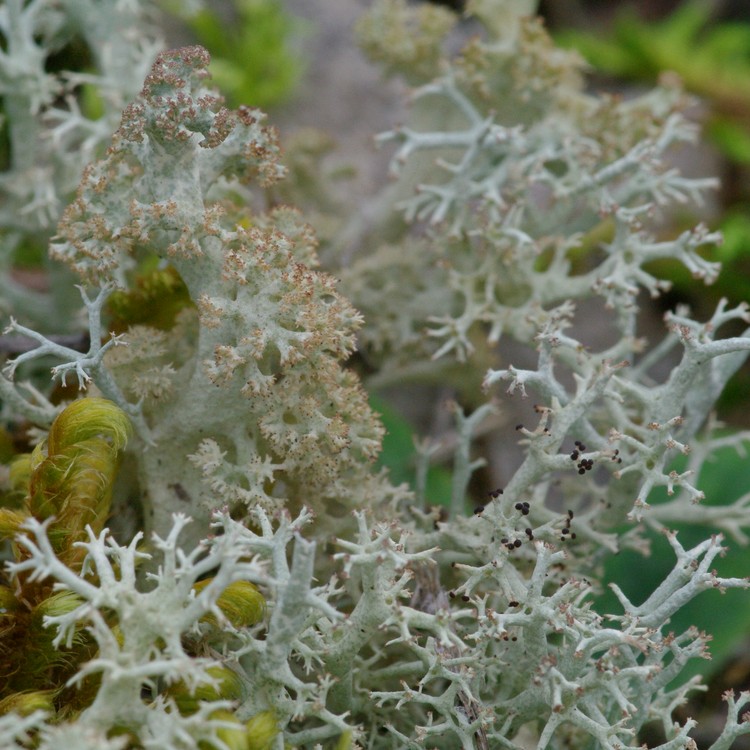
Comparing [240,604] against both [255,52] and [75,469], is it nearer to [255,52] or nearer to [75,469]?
[75,469]

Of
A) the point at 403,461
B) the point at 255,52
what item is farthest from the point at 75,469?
the point at 255,52

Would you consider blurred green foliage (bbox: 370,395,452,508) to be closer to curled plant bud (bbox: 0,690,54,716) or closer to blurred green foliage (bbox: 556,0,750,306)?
curled plant bud (bbox: 0,690,54,716)

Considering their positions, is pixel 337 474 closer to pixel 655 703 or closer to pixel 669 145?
pixel 655 703

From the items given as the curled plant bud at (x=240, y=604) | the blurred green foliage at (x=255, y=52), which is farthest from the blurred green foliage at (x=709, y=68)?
the curled plant bud at (x=240, y=604)

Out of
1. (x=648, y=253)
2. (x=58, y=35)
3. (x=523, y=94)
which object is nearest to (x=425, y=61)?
(x=523, y=94)

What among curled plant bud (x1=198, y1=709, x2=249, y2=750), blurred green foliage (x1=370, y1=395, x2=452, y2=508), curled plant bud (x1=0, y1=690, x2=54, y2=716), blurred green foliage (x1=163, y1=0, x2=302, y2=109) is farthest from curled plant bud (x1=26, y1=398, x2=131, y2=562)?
blurred green foliage (x1=163, y1=0, x2=302, y2=109)

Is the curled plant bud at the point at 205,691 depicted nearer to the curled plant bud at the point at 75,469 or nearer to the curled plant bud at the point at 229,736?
the curled plant bud at the point at 229,736
